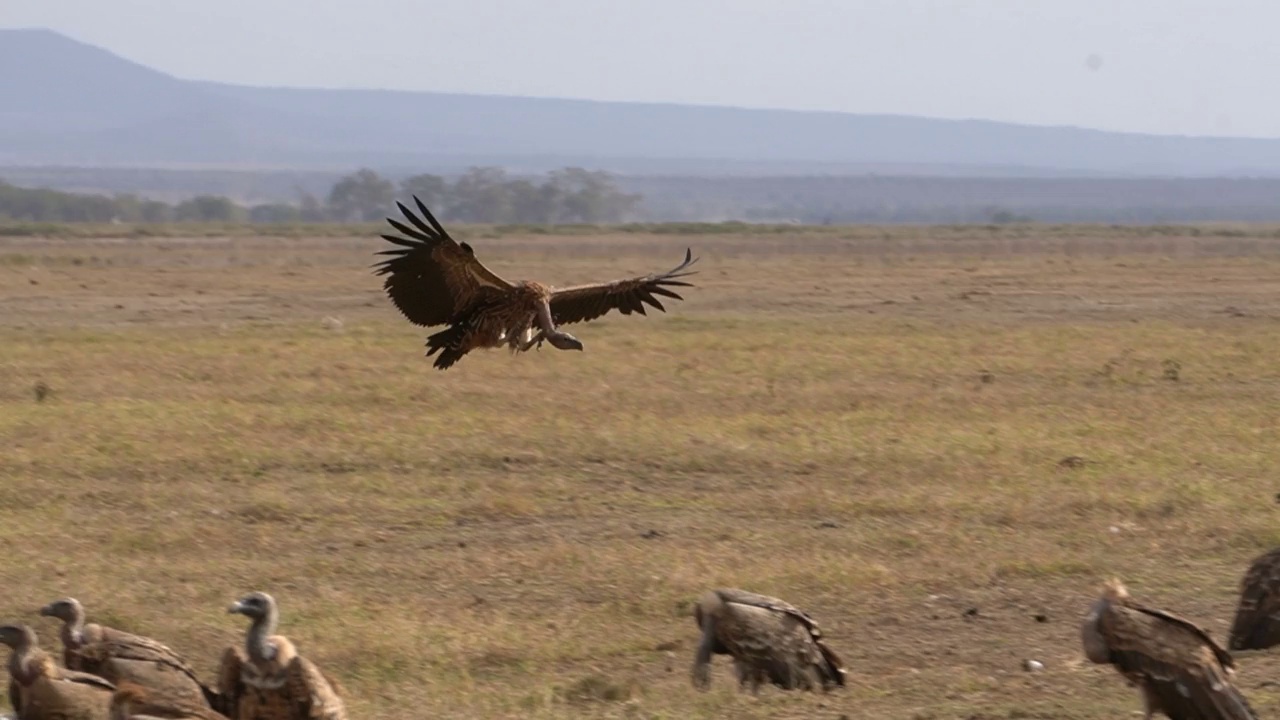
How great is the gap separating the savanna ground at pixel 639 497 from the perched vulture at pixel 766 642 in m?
0.12

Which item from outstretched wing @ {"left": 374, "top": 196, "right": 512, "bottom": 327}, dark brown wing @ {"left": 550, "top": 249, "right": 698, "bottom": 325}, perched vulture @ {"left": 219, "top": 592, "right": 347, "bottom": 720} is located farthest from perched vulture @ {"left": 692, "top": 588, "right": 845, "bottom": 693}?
dark brown wing @ {"left": 550, "top": 249, "right": 698, "bottom": 325}

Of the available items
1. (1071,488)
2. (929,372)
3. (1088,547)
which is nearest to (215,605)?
(1088,547)

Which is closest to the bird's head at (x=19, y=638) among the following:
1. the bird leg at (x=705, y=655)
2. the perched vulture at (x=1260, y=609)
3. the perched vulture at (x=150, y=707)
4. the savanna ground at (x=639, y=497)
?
the perched vulture at (x=150, y=707)

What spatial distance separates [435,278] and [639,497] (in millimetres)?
2699

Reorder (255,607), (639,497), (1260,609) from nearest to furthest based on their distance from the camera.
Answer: (255,607)
(1260,609)
(639,497)

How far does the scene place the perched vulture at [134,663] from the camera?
6.41 meters

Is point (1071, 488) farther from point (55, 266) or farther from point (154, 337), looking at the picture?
point (55, 266)

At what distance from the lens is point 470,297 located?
9.30 meters

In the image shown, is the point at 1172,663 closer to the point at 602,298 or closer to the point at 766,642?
the point at 766,642

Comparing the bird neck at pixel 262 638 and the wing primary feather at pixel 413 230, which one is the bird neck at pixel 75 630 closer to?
the bird neck at pixel 262 638

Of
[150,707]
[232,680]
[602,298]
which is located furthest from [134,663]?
[602,298]

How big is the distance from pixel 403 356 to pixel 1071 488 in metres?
8.32

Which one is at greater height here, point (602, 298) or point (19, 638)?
point (602, 298)

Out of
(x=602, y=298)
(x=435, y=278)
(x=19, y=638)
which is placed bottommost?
(x=19, y=638)
